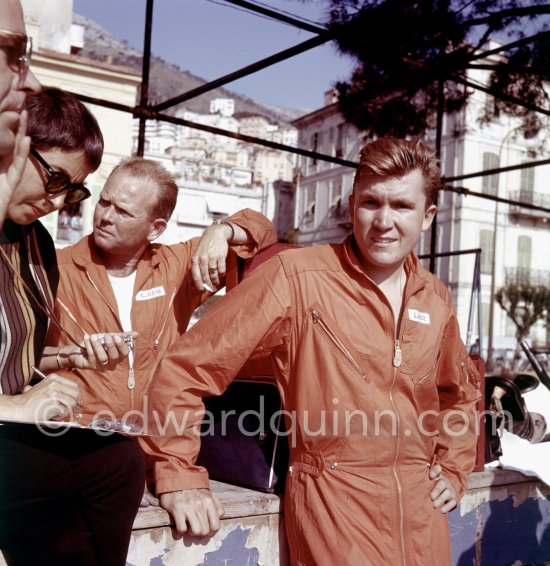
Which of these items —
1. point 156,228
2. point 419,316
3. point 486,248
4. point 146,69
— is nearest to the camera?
point 419,316

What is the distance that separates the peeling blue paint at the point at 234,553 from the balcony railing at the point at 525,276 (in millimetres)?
35991

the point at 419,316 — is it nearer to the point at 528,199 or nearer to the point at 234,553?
the point at 234,553

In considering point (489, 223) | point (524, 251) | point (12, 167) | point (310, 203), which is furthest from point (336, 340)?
point (310, 203)

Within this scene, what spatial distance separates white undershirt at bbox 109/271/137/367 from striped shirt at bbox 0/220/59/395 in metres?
0.39

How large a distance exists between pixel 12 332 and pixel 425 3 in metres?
4.66

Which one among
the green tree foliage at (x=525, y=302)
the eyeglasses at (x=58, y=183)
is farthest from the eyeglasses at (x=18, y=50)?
the green tree foliage at (x=525, y=302)

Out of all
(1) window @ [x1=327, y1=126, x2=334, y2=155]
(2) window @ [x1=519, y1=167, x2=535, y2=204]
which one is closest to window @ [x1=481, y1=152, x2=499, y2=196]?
(2) window @ [x1=519, y1=167, x2=535, y2=204]

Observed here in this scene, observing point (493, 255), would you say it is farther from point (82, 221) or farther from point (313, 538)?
point (313, 538)

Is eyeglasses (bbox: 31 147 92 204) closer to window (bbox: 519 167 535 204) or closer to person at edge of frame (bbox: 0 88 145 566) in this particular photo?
person at edge of frame (bbox: 0 88 145 566)

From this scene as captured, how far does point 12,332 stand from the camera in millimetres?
1734

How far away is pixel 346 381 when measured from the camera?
213cm

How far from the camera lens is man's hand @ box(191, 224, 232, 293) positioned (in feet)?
8.15

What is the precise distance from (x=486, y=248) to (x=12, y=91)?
1496 inches

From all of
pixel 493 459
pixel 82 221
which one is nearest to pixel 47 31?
pixel 82 221
